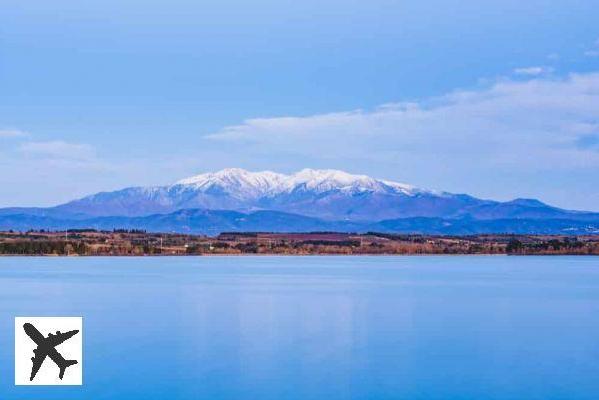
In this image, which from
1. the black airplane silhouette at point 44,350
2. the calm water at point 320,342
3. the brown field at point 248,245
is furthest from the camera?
the brown field at point 248,245

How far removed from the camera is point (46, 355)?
2383 cm

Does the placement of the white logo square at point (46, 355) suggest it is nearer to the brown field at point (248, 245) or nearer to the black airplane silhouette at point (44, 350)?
the black airplane silhouette at point (44, 350)

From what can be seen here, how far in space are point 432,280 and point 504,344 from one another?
1529 inches

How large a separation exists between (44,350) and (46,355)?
0.42 ft

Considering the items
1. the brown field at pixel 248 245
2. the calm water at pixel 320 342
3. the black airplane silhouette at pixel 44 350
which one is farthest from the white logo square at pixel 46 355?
the brown field at pixel 248 245

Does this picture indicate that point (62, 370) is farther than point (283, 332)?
No

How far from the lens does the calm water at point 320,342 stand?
25.4m

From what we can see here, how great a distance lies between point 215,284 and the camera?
210 ft

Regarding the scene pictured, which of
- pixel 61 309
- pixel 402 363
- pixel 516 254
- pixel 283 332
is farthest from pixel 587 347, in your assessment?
pixel 516 254

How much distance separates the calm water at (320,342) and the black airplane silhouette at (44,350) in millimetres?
726

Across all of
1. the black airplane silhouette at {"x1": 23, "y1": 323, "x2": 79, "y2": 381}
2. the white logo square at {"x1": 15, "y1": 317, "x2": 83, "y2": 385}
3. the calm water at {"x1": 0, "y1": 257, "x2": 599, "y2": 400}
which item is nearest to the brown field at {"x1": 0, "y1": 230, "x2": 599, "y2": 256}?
the calm water at {"x1": 0, "y1": 257, "x2": 599, "y2": 400}

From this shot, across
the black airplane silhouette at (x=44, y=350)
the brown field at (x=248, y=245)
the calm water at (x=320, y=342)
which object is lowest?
the calm water at (x=320, y=342)

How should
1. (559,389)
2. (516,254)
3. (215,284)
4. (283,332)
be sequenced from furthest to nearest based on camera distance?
(516,254), (215,284), (283,332), (559,389)

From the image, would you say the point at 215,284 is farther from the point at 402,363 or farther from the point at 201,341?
the point at 402,363
